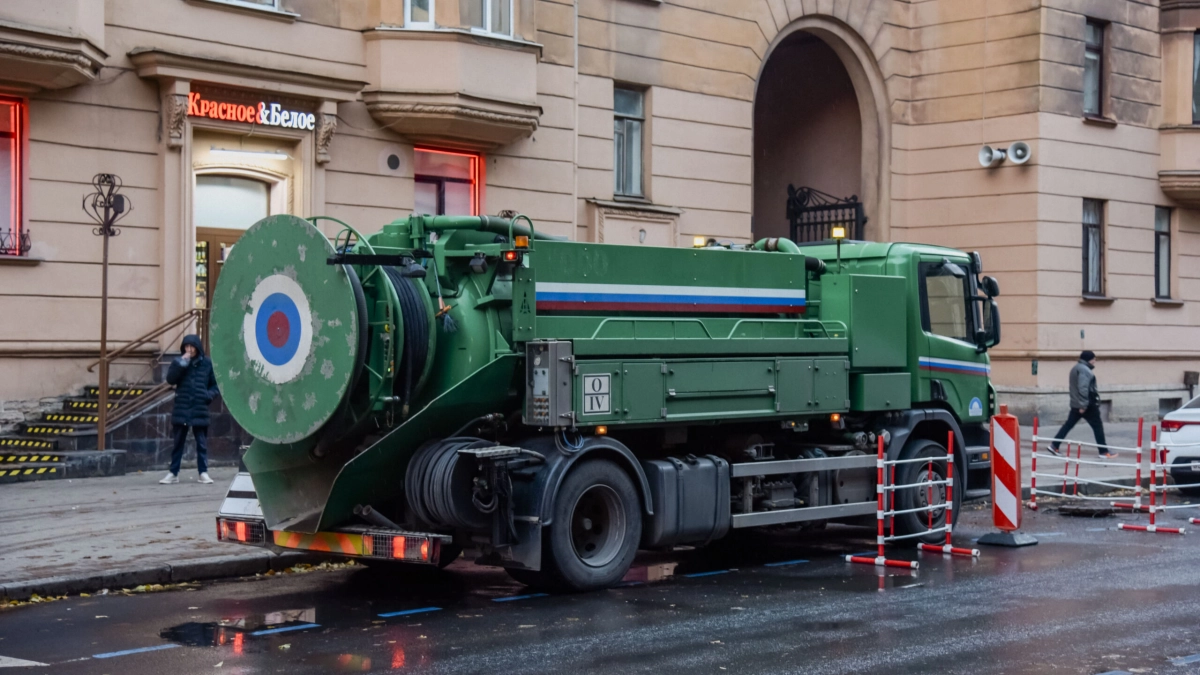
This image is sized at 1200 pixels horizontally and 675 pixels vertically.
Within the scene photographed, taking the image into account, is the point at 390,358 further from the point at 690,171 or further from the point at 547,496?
the point at 690,171

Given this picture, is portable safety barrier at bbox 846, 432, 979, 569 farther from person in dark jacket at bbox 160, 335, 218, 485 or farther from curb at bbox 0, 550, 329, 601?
person in dark jacket at bbox 160, 335, 218, 485

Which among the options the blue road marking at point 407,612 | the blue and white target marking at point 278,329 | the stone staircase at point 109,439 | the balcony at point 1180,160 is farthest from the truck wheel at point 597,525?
the balcony at point 1180,160

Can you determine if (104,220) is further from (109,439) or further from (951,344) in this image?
(951,344)

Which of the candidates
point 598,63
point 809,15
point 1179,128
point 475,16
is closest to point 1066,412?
point 1179,128

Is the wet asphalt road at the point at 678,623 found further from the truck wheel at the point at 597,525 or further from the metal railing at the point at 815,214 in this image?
the metal railing at the point at 815,214

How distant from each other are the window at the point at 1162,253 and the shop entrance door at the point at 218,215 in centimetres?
1957

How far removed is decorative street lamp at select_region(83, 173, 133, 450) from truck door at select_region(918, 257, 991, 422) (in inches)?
370

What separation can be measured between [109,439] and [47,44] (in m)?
4.67

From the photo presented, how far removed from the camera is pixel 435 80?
20250mm

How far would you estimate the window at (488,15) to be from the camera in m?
20.6

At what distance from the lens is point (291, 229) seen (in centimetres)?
1005

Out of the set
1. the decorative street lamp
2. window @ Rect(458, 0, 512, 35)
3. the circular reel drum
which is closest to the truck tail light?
the circular reel drum

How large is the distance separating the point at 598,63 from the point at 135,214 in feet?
27.0

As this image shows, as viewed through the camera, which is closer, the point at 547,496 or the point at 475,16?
the point at 547,496
